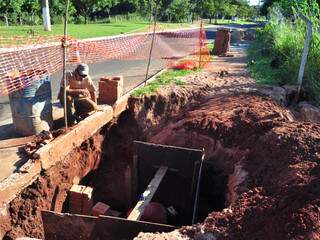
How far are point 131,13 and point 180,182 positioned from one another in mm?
49018

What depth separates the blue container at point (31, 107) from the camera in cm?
656

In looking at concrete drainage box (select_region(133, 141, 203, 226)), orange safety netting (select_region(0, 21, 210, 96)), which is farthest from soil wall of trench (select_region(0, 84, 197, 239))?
orange safety netting (select_region(0, 21, 210, 96))

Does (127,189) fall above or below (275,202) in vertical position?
below

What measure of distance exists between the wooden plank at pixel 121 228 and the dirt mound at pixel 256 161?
930 millimetres

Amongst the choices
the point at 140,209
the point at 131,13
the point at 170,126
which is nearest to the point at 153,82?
the point at 170,126

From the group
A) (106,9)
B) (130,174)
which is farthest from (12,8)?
(130,174)

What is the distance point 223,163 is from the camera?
6.46 m

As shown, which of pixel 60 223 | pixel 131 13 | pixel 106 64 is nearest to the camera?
pixel 60 223

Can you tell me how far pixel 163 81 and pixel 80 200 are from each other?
4.43 metres

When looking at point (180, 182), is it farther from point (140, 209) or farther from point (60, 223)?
point (60, 223)

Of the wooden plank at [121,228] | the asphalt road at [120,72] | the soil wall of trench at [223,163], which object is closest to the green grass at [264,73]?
the soil wall of trench at [223,163]

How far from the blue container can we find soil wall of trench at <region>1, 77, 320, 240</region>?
3.00 feet

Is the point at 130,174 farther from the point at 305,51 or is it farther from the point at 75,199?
the point at 305,51

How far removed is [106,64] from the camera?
562 inches
